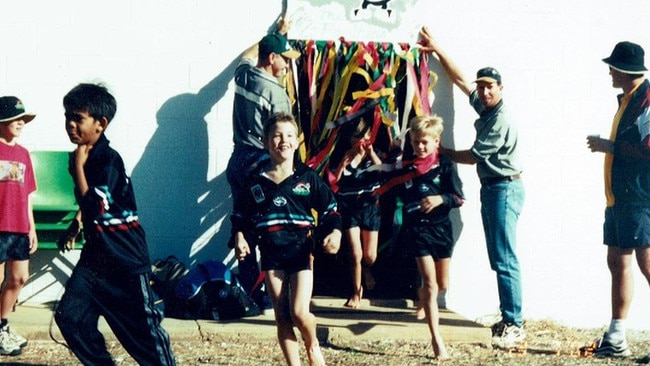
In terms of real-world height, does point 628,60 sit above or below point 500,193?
above

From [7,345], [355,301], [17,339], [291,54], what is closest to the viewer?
[7,345]

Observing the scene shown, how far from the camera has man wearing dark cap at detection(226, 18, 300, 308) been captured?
9.09 meters

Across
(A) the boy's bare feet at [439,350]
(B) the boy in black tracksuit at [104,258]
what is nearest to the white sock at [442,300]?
(A) the boy's bare feet at [439,350]

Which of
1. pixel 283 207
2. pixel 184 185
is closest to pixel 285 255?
pixel 283 207

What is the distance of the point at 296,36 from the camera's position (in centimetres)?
958

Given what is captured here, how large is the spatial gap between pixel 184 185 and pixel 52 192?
1.01m

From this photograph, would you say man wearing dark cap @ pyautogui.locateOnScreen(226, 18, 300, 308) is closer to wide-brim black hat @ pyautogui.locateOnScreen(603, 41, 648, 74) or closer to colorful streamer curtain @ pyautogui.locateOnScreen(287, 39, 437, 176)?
colorful streamer curtain @ pyautogui.locateOnScreen(287, 39, 437, 176)

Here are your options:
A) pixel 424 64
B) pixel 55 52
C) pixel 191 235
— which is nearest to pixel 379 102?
pixel 424 64

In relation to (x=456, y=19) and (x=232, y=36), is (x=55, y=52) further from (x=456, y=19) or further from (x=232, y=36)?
(x=456, y=19)

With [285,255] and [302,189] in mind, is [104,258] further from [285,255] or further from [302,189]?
[302,189]

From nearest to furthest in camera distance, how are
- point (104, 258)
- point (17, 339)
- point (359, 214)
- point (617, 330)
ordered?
point (104, 258), point (17, 339), point (617, 330), point (359, 214)

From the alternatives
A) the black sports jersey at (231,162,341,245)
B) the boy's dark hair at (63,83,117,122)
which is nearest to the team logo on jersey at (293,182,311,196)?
the black sports jersey at (231,162,341,245)

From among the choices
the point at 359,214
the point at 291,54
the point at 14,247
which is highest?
the point at 291,54

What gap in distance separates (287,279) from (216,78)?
2.68 meters
